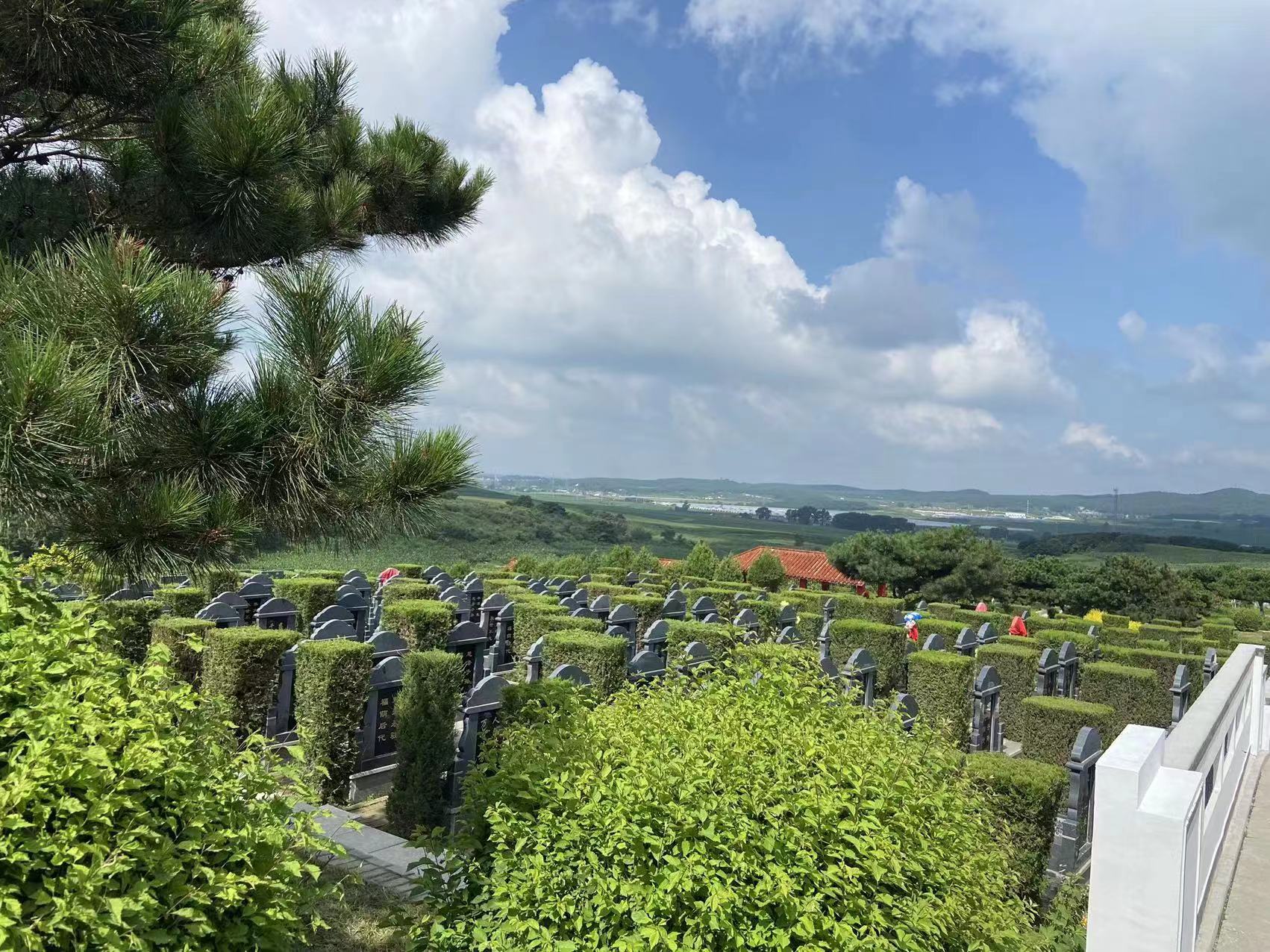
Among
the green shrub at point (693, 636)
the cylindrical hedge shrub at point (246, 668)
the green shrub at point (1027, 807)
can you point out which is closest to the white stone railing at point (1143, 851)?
the green shrub at point (1027, 807)

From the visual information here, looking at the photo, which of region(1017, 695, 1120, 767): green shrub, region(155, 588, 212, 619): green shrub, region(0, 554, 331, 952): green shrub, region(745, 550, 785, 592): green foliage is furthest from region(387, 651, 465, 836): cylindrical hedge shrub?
region(745, 550, 785, 592): green foliage

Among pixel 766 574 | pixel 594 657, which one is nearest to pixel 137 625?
pixel 594 657

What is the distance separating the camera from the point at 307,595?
37.5 feet

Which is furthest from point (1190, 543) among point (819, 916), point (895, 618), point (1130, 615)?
point (819, 916)

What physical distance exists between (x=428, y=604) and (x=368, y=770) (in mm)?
2556

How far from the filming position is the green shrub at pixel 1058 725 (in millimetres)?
8055

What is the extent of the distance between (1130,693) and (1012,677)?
144 centimetres

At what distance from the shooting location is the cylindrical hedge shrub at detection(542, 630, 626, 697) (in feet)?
25.0

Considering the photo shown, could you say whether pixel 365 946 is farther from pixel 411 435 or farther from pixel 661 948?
pixel 411 435

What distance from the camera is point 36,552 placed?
14.0 ft

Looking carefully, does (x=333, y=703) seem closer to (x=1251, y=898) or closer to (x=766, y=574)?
(x=1251, y=898)

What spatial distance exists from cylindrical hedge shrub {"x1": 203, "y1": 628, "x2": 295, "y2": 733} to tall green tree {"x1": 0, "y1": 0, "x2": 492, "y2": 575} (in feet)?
12.0

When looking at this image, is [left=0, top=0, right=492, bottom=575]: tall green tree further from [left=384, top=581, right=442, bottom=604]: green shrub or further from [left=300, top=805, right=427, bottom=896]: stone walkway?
[left=384, top=581, right=442, bottom=604]: green shrub

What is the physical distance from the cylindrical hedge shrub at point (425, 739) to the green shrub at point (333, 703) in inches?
Answer: 19.3
